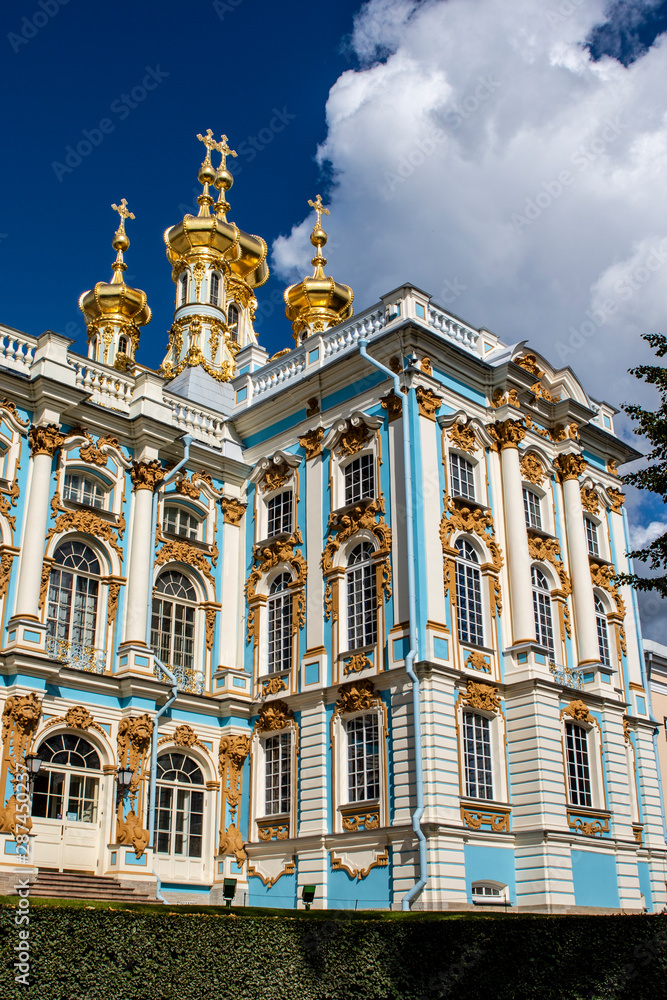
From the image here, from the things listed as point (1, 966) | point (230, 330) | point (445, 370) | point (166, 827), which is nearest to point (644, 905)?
point (166, 827)

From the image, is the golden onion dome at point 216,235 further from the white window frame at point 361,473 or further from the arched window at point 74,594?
the arched window at point 74,594

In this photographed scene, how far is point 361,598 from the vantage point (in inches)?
752

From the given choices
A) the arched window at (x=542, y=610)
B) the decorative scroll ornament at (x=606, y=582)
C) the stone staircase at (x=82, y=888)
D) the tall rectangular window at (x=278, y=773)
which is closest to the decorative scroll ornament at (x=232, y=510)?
the tall rectangular window at (x=278, y=773)

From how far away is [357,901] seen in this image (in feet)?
55.4

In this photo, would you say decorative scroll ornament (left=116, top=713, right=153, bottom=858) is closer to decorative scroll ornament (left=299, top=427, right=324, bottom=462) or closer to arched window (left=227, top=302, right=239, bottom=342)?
decorative scroll ornament (left=299, top=427, right=324, bottom=462)

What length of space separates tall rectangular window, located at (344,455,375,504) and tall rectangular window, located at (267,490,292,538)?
68.0 inches

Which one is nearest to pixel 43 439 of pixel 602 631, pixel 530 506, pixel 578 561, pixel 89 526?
pixel 89 526

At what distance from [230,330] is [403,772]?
1613 centimetres

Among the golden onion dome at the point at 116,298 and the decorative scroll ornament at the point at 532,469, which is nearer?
the decorative scroll ornament at the point at 532,469

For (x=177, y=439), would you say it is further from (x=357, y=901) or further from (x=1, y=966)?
(x=1, y=966)

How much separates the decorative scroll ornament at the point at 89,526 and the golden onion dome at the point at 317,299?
47.1 feet

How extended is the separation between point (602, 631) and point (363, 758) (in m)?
6.70

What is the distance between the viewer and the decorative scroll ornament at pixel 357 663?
60.0ft

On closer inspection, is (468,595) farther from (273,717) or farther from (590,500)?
(590,500)
